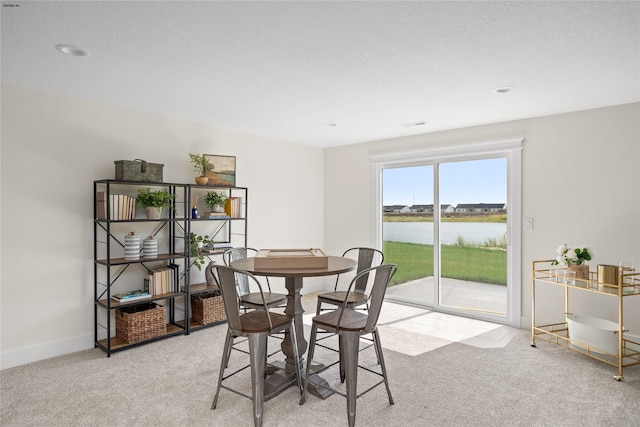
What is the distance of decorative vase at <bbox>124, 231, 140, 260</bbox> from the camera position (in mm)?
3467

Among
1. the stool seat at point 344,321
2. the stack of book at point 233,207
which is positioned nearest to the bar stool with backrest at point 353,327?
the stool seat at point 344,321

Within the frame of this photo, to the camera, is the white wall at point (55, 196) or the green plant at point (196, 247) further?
the green plant at point (196, 247)

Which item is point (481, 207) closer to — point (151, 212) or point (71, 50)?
point (151, 212)

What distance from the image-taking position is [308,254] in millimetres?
2734

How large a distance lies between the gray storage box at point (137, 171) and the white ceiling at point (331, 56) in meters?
0.58

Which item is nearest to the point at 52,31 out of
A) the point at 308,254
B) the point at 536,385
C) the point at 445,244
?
the point at 308,254

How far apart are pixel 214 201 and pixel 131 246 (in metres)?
1.00

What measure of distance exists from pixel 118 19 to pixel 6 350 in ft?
9.32

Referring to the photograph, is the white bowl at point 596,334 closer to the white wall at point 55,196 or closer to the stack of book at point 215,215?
the stack of book at point 215,215

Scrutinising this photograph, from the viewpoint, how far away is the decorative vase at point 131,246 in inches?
136

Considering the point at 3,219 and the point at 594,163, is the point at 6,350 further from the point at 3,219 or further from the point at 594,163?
the point at 594,163

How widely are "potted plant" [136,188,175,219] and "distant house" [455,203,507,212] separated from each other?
3.40 meters

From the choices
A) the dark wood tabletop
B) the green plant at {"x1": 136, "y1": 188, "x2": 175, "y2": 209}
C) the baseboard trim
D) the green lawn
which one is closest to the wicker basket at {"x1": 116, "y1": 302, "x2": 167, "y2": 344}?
the baseboard trim

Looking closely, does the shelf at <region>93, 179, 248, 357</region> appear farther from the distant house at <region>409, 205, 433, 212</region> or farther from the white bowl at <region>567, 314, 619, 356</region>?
the white bowl at <region>567, 314, 619, 356</region>
